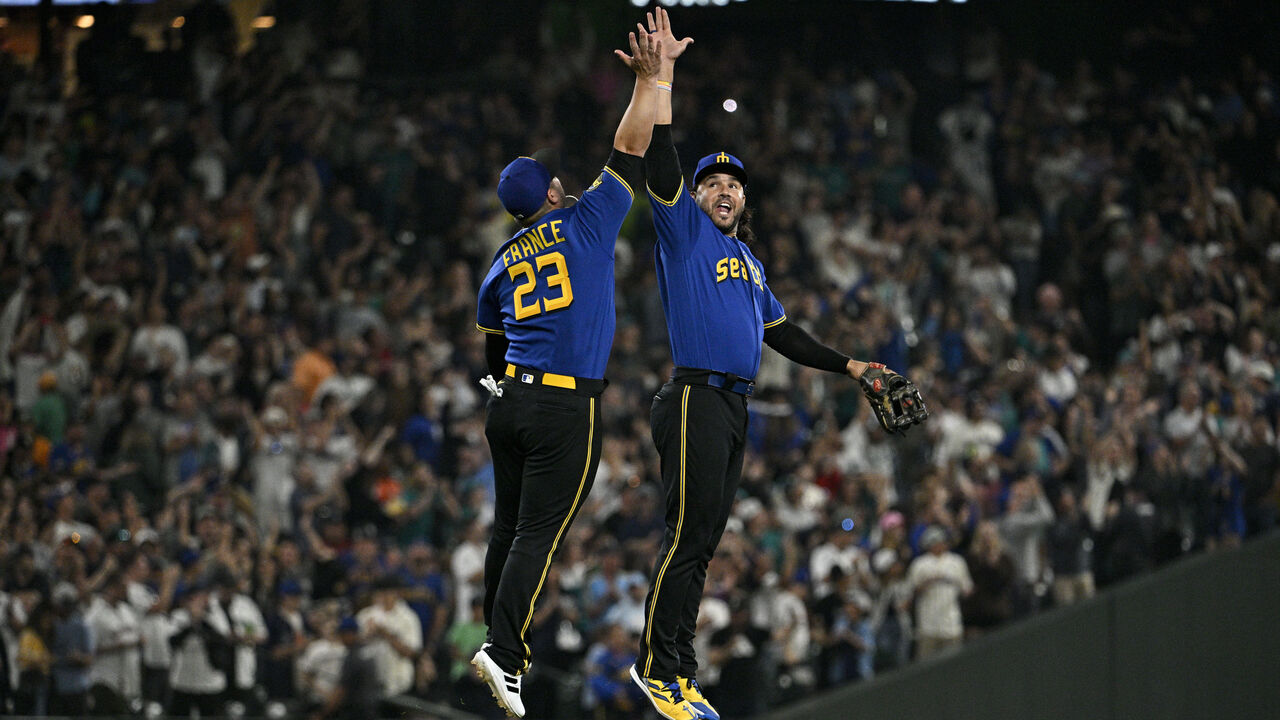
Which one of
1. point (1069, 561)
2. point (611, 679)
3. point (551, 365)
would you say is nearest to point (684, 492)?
point (551, 365)

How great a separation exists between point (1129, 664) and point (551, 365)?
8.35 meters

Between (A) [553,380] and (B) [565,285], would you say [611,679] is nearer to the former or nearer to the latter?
(A) [553,380]

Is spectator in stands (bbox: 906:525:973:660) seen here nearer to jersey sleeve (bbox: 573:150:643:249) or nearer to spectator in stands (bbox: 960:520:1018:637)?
spectator in stands (bbox: 960:520:1018:637)

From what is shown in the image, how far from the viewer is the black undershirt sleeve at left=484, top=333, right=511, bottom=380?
5816mm

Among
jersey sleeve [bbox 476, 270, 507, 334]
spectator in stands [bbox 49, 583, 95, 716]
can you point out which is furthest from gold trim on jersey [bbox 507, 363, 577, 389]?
spectator in stands [bbox 49, 583, 95, 716]

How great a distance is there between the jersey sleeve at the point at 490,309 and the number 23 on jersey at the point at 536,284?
0.52 feet

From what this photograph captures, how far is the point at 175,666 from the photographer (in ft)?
37.4

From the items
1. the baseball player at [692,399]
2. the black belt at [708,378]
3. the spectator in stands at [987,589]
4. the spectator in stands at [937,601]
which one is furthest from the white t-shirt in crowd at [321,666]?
the black belt at [708,378]

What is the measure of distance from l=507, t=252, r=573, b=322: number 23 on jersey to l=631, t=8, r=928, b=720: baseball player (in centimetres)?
51

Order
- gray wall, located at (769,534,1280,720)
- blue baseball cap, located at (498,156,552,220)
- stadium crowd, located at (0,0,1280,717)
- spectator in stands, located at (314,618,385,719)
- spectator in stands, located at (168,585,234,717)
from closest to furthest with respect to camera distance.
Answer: blue baseball cap, located at (498,156,552,220)
spectator in stands, located at (314,618,385,719)
spectator in stands, located at (168,585,234,717)
stadium crowd, located at (0,0,1280,717)
gray wall, located at (769,534,1280,720)

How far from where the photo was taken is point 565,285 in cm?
538

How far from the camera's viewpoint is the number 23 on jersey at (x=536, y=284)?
5.38 metres

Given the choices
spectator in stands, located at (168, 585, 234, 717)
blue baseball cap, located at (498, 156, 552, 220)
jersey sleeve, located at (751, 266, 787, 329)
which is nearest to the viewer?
blue baseball cap, located at (498, 156, 552, 220)

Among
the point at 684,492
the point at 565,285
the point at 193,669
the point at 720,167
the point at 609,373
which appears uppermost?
the point at 720,167
